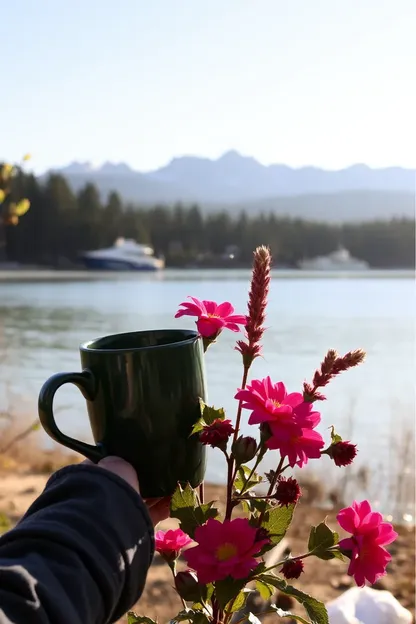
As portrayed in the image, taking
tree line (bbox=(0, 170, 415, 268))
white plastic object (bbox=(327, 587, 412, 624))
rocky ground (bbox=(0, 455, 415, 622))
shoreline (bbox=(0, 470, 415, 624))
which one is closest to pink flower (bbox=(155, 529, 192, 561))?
white plastic object (bbox=(327, 587, 412, 624))

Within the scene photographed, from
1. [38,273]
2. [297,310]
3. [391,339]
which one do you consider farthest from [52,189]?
[297,310]

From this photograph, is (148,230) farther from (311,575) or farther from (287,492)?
(287,492)

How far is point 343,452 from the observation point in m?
0.78

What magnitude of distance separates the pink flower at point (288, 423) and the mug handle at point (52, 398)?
0.71ft

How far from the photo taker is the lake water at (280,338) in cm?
434

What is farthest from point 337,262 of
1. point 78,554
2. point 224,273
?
point 78,554

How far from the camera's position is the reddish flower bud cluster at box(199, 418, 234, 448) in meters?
0.79

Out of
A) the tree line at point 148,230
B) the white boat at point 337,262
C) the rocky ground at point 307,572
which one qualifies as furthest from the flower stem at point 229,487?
the white boat at point 337,262

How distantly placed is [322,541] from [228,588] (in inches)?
5.4

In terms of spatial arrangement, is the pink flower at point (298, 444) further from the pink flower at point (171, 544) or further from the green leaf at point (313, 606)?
the pink flower at point (171, 544)

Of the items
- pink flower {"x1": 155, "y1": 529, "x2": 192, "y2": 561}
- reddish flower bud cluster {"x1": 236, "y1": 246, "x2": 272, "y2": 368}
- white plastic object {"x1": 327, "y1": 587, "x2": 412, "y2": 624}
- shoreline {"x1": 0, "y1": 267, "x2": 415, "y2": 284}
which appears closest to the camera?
reddish flower bud cluster {"x1": 236, "y1": 246, "x2": 272, "y2": 368}

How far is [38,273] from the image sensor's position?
391 inches

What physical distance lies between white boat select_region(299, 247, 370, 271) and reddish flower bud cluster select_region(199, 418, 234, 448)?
5241 mm

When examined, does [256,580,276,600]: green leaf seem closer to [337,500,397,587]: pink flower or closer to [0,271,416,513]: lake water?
[337,500,397,587]: pink flower
